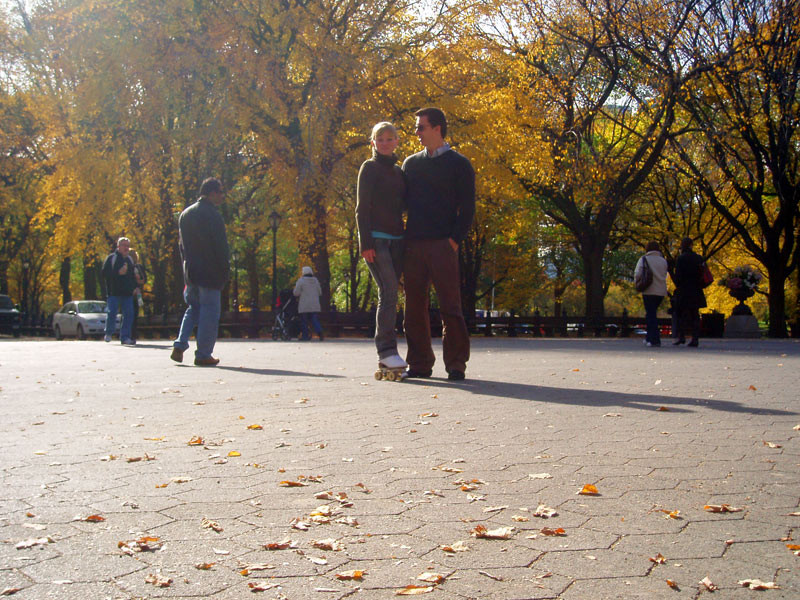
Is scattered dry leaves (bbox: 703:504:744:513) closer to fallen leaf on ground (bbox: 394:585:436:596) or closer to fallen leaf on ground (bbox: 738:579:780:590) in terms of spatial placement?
fallen leaf on ground (bbox: 738:579:780:590)

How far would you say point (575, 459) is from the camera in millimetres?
4633

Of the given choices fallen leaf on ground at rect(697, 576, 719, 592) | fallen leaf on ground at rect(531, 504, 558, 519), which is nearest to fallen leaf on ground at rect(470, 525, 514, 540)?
fallen leaf on ground at rect(531, 504, 558, 519)

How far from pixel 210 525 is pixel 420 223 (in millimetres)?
5411

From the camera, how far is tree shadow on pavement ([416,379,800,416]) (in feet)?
21.9

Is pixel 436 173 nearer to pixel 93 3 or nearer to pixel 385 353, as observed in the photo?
pixel 385 353

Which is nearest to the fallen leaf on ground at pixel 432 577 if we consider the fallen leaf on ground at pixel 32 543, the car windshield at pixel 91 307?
the fallen leaf on ground at pixel 32 543

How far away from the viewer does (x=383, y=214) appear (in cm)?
849

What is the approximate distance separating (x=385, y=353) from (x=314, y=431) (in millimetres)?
3254

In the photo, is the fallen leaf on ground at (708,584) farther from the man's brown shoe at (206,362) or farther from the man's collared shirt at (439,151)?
the man's brown shoe at (206,362)

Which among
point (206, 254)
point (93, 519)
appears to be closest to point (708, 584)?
point (93, 519)

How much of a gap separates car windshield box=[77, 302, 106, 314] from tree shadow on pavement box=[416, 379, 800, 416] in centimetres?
2860

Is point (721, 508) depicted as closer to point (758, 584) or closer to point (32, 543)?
point (758, 584)

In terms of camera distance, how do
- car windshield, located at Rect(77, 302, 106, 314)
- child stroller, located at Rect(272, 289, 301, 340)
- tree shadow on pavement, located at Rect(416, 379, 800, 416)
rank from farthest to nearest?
car windshield, located at Rect(77, 302, 106, 314) → child stroller, located at Rect(272, 289, 301, 340) → tree shadow on pavement, located at Rect(416, 379, 800, 416)

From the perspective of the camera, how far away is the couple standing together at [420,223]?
27.6ft
